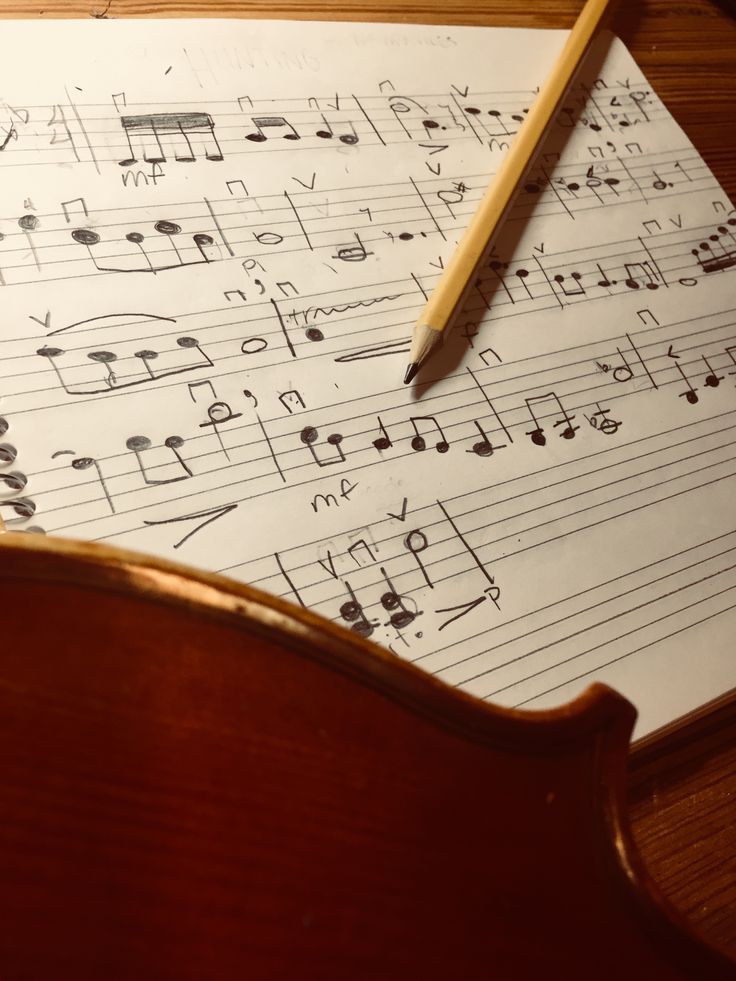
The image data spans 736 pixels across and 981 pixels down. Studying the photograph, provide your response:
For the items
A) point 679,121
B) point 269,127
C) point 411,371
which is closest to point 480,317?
point 411,371

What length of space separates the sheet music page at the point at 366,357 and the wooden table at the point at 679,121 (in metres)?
0.02

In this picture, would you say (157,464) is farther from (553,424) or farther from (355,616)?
(553,424)

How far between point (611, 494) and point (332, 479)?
0.16m

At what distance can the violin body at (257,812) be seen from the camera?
216 millimetres

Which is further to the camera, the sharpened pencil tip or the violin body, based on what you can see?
the sharpened pencil tip

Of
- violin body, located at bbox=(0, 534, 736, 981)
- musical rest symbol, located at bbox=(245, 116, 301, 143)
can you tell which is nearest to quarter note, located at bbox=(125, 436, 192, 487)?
violin body, located at bbox=(0, 534, 736, 981)

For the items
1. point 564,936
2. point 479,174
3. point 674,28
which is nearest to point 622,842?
point 564,936

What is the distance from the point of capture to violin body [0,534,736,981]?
0.71ft

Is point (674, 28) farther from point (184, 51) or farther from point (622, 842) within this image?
point (622, 842)

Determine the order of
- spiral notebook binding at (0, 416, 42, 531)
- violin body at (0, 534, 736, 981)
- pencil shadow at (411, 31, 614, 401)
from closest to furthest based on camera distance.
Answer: violin body at (0, 534, 736, 981) → spiral notebook binding at (0, 416, 42, 531) → pencil shadow at (411, 31, 614, 401)

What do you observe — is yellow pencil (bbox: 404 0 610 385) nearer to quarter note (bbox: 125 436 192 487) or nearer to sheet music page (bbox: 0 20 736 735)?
sheet music page (bbox: 0 20 736 735)

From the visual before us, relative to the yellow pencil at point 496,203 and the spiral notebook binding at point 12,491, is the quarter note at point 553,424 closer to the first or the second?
the yellow pencil at point 496,203

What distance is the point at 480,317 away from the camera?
1.47 feet

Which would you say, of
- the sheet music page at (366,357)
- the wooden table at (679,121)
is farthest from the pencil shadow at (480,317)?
the wooden table at (679,121)
